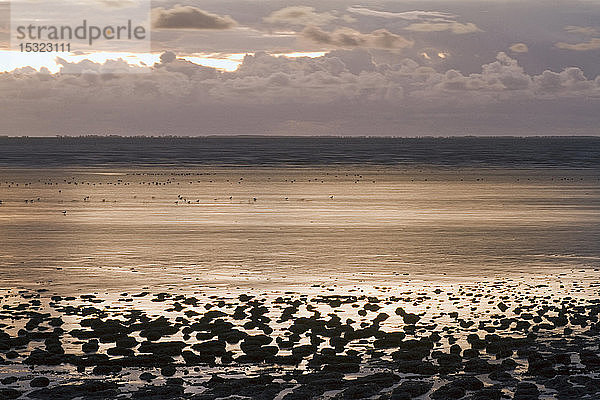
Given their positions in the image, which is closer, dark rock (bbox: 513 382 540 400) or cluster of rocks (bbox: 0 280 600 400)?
dark rock (bbox: 513 382 540 400)

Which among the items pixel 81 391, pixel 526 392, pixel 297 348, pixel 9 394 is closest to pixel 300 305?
pixel 297 348

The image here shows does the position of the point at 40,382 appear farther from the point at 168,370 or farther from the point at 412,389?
the point at 412,389

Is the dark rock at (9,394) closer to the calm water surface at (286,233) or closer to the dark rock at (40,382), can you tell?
the dark rock at (40,382)

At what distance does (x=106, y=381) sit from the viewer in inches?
756

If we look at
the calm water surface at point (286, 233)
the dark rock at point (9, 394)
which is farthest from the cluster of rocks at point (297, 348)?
the calm water surface at point (286, 233)

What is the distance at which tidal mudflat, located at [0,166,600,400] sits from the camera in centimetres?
1952

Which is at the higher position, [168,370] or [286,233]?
[168,370]

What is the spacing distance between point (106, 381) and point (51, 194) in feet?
215

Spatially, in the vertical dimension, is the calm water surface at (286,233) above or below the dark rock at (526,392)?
below

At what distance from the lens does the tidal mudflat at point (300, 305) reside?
1952 centimetres

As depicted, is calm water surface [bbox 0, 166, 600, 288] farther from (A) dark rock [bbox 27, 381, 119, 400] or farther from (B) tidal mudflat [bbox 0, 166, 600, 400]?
(A) dark rock [bbox 27, 381, 119, 400]

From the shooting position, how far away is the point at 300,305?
2784cm

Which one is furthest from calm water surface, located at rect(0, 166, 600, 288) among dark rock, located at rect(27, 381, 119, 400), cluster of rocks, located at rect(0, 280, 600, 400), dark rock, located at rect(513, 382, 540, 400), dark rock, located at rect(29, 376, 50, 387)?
dark rock, located at rect(513, 382, 540, 400)

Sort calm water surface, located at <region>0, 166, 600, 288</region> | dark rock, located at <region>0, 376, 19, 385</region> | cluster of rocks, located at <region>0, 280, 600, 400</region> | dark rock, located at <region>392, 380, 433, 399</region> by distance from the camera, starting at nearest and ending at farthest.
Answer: dark rock, located at <region>392, 380, 433, 399</region> → cluster of rocks, located at <region>0, 280, 600, 400</region> → dark rock, located at <region>0, 376, 19, 385</region> → calm water surface, located at <region>0, 166, 600, 288</region>
